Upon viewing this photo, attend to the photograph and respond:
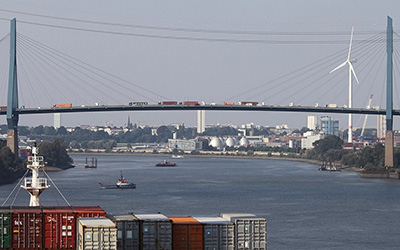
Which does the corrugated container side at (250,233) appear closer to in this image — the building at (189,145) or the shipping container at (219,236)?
the shipping container at (219,236)

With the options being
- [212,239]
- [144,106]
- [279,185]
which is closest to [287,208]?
[279,185]

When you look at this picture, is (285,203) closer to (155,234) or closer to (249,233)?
(249,233)

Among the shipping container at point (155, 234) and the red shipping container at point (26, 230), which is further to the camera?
the red shipping container at point (26, 230)

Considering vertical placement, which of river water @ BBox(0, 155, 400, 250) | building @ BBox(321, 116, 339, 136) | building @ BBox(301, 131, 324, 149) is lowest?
river water @ BBox(0, 155, 400, 250)

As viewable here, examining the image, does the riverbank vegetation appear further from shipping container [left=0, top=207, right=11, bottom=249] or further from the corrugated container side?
shipping container [left=0, top=207, right=11, bottom=249]

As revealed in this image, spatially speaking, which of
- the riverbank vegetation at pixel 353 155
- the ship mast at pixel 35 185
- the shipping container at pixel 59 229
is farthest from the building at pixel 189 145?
the shipping container at pixel 59 229

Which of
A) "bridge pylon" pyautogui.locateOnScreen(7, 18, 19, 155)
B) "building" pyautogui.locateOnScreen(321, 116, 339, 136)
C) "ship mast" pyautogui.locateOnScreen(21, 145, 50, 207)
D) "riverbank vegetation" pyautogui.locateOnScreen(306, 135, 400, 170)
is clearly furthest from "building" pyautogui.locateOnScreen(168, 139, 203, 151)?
"ship mast" pyautogui.locateOnScreen(21, 145, 50, 207)

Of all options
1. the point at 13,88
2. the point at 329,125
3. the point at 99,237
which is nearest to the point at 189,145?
the point at 329,125
